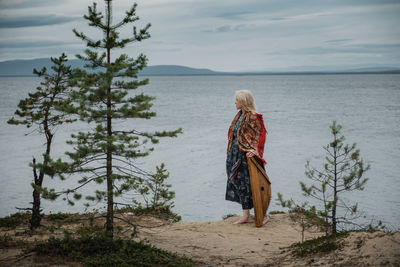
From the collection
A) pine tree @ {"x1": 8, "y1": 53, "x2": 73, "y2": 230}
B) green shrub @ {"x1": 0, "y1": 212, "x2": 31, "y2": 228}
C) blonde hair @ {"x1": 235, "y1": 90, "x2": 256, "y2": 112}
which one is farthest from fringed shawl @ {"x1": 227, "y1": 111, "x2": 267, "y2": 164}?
green shrub @ {"x1": 0, "y1": 212, "x2": 31, "y2": 228}

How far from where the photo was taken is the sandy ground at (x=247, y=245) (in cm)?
531

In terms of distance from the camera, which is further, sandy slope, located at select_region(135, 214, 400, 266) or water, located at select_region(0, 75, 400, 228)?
water, located at select_region(0, 75, 400, 228)

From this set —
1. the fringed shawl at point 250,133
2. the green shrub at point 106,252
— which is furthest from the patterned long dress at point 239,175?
the green shrub at point 106,252

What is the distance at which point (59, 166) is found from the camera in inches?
223

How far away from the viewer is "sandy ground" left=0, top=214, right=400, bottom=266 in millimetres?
5309

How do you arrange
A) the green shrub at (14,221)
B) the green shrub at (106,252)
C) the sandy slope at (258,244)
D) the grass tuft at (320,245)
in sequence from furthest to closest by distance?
the green shrub at (14,221)
the grass tuft at (320,245)
the green shrub at (106,252)
the sandy slope at (258,244)

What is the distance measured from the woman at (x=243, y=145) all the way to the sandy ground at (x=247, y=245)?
0.75 meters

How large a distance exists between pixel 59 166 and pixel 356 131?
24647 mm

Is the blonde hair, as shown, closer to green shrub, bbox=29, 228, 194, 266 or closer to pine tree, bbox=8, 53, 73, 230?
green shrub, bbox=29, 228, 194, 266

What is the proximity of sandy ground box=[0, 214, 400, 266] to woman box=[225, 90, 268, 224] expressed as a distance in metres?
0.75

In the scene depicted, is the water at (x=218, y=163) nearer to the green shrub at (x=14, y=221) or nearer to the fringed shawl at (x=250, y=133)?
the green shrub at (x=14, y=221)

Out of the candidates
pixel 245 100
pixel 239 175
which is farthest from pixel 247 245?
pixel 245 100

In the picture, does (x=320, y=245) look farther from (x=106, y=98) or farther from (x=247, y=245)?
(x=106, y=98)

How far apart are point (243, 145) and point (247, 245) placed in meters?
1.98
